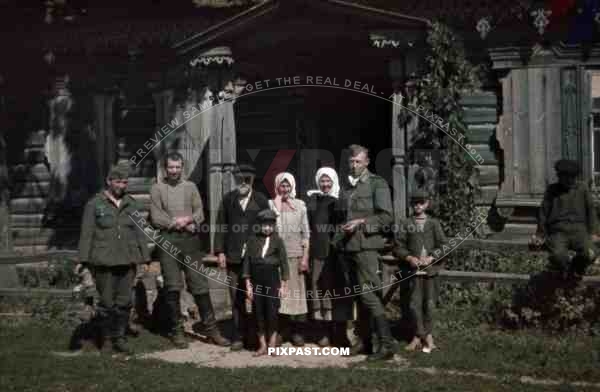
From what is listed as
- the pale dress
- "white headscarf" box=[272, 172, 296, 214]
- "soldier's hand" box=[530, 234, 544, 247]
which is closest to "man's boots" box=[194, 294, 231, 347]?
the pale dress

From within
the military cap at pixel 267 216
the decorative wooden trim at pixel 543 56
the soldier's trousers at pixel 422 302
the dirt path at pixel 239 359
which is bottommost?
the dirt path at pixel 239 359

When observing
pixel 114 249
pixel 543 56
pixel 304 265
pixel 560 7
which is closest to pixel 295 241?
pixel 304 265

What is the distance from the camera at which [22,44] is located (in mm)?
13000

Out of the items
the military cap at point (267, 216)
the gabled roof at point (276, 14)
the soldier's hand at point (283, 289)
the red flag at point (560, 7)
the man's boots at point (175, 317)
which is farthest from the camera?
the red flag at point (560, 7)

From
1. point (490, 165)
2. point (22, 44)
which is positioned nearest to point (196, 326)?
point (490, 165)

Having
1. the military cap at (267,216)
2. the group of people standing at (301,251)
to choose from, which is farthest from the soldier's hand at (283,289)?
the military cap at (267,216)

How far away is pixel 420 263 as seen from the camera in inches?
288

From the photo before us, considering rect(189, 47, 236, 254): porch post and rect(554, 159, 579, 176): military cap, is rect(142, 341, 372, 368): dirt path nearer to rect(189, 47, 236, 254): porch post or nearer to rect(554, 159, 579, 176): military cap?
rect(554, 159, 579, 176): military cap

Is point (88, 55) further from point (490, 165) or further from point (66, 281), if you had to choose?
point (490, 165)

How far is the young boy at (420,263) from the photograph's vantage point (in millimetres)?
7332

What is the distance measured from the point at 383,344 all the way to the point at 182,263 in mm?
2230

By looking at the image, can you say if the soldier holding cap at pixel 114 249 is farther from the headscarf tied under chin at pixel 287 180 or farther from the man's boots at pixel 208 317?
the headscarf tied under chin at pixel 287 180

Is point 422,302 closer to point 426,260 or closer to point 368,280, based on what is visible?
point 426,260

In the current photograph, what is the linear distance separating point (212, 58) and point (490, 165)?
410cm
